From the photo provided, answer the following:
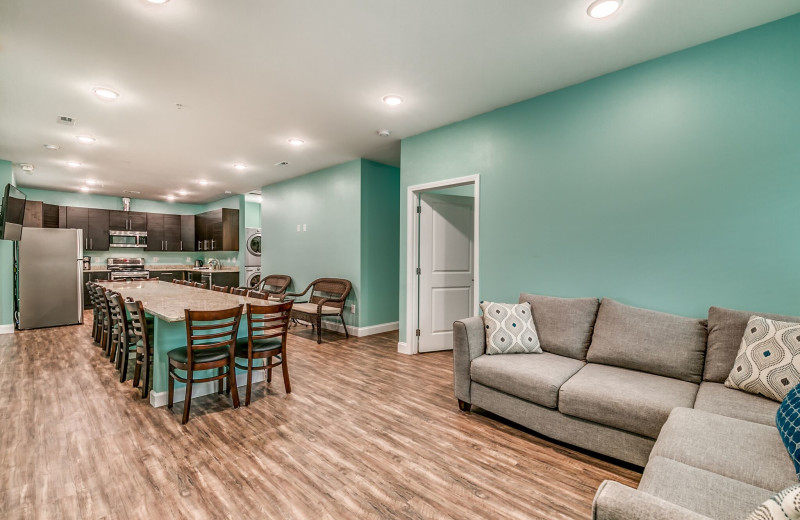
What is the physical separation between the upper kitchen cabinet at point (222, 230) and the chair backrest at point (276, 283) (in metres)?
1.94

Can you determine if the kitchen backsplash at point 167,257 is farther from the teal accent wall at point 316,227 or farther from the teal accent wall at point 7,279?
the teal accent wall at point 7,279

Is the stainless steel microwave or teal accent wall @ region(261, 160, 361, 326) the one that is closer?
teal accent wall @ region(261, 160, 361, 326)

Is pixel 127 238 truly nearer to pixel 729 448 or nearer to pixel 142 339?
pixel 142 339

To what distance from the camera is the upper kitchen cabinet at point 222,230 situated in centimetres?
864

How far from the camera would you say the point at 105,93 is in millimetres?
3348

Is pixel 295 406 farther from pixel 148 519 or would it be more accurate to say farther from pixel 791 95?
pixel 791 95

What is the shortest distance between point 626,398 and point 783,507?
1402mm

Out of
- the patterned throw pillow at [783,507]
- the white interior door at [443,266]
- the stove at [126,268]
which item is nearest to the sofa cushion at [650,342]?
the patterned throw pillow at [783,507]

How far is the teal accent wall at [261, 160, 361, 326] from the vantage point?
5.73 meters

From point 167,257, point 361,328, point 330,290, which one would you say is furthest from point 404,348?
point 167,257

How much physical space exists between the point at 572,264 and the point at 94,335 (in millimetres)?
6405

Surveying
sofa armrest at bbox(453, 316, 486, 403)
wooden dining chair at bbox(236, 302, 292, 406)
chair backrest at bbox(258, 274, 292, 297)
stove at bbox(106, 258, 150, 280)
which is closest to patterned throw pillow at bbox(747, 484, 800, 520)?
sofa armrest at bbox(453, 316, 486, 403)

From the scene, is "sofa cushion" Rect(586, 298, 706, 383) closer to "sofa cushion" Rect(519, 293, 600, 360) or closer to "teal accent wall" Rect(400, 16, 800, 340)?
"sofa cushion" Rect(519, 293, 600, 360)

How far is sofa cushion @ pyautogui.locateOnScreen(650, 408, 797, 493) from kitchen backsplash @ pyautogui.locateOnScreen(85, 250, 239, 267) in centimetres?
A: 919
